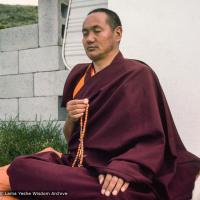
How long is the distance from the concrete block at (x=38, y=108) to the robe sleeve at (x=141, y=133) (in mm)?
2303

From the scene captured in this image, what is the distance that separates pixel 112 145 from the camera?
7.47 feet

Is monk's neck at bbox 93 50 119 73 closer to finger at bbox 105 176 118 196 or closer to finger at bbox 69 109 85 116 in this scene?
finger at bbox 69 109 85 116

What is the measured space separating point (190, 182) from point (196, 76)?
831 millimetres

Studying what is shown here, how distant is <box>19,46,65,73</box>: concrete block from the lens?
4.59m

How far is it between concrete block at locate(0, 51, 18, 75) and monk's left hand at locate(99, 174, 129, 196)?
3182 millimetres

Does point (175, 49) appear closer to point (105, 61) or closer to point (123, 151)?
point (105, 61)

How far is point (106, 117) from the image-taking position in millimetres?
2361

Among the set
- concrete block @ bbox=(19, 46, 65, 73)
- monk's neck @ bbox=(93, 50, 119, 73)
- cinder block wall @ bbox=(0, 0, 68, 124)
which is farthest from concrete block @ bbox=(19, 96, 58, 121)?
monk's neck @ bbox=(93, 50, 119, 73)

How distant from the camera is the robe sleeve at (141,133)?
2098 millimetres

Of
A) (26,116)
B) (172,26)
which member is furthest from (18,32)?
(172,26)

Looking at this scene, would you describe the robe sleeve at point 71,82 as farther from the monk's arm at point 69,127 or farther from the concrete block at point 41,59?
the concrete block at point 41,59

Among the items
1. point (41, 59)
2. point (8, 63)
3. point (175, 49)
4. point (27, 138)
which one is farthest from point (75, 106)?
point (8, 63)

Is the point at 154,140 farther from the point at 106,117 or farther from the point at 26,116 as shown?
the point at 26,116

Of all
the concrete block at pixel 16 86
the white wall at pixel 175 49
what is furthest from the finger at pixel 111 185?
the concrete block at pixel 16 86
